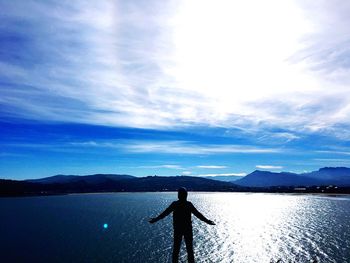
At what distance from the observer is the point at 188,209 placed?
14047 mm

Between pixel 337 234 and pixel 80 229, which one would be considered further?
pixel 80 229

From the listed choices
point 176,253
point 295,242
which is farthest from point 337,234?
point 176,253

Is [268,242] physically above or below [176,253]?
below

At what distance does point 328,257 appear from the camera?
189ft

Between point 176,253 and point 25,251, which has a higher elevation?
point 176,253

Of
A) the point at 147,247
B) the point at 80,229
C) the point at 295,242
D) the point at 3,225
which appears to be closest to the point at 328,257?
the point at 295,242

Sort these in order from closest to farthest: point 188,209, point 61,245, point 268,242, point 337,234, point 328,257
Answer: point 188,209, point 328,257, point 61,245, point 268,242, point 337,234

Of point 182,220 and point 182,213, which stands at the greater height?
point 182,213

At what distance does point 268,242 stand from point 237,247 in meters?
11.0

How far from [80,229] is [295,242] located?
60891 mm

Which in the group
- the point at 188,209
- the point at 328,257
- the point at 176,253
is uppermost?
the point at 188,209

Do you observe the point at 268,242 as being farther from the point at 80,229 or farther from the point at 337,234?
the point at 80,229

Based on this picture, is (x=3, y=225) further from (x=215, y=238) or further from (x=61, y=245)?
(x=215, y=238)

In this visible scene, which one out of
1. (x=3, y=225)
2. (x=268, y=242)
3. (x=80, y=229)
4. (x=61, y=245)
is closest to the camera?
(x=61, y=245)
